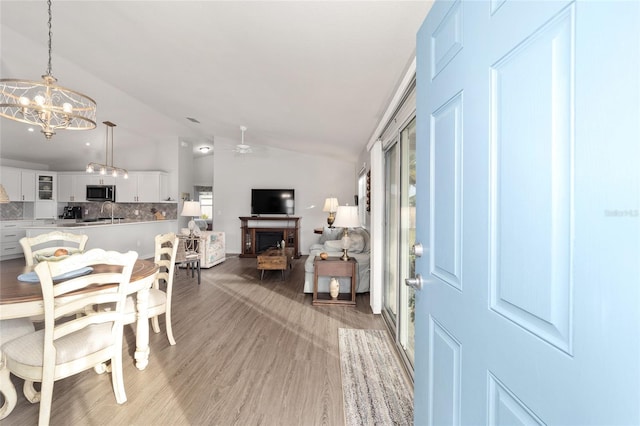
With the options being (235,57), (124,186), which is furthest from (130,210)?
(235,57)

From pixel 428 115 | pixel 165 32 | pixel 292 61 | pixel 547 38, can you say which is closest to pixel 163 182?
pixel 165 32

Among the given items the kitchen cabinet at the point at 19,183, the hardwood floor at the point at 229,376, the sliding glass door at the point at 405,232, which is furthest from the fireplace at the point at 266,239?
the kitchen cabinet at the point at 19,183

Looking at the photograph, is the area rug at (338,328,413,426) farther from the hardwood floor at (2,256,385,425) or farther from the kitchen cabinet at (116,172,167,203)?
the kitchen cabinet at (116,172,167,203)

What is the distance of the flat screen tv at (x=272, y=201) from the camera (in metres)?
7.75

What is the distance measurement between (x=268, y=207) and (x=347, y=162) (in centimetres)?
241

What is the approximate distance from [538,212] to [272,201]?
737cm

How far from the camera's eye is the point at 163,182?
7.78 meters

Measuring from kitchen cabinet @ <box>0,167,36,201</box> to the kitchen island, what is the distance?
44.5 inches

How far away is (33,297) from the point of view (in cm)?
159

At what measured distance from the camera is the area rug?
5.82 ft

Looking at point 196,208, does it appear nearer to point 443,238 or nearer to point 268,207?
point 268,207

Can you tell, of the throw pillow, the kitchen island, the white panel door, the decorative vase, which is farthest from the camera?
the kitchen island

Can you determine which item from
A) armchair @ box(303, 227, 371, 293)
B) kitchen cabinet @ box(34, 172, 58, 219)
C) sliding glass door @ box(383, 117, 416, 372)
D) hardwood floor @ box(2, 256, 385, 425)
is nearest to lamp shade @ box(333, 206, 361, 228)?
sliding glass door @ box(383, 117, 416, 372)

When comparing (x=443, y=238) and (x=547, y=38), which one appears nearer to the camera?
(x=547, y=38)
